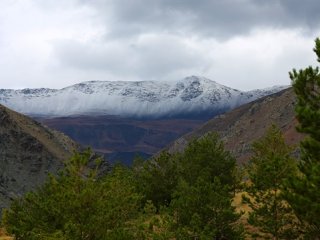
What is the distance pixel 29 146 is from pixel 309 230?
144 meters

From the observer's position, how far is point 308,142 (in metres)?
21.4

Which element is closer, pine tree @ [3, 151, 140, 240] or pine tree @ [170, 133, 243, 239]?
pine tree @ [3, 151, 140, 240]

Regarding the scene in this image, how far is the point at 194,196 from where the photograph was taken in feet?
107

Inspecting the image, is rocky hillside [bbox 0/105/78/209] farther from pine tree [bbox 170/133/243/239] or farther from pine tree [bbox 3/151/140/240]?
pine tree [bbox 3/151/140/240]

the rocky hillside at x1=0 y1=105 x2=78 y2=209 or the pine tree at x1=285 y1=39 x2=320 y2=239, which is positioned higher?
the pine tree at x1=285 y1=39 x2=320 y2=239

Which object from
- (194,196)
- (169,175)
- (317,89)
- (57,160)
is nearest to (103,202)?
(194,196)

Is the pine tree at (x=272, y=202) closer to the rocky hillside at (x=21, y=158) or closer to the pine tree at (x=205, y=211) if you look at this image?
the pine tree at (x=205, y=211)

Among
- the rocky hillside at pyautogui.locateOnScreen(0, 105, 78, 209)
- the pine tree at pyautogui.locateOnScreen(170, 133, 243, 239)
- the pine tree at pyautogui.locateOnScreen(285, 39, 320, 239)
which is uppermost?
the pine tree at pyautogui.locateOnScreen(285, 39, 320, 239)

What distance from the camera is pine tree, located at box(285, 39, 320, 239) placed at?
2022 centimetres

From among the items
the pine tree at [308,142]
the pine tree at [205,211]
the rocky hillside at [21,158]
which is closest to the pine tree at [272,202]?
the pine tree at [205,211]

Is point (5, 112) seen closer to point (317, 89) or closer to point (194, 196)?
point (194, 196)

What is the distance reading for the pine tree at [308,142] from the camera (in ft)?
66.3

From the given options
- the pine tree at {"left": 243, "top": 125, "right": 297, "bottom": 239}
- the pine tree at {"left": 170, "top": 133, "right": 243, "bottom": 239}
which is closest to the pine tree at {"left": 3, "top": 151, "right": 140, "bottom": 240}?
the pine tree at {"left": 170, "top": 133, "right": 243, "bottom": 239}

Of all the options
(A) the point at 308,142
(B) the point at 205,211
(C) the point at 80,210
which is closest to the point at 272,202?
(B) the point at 205,211
